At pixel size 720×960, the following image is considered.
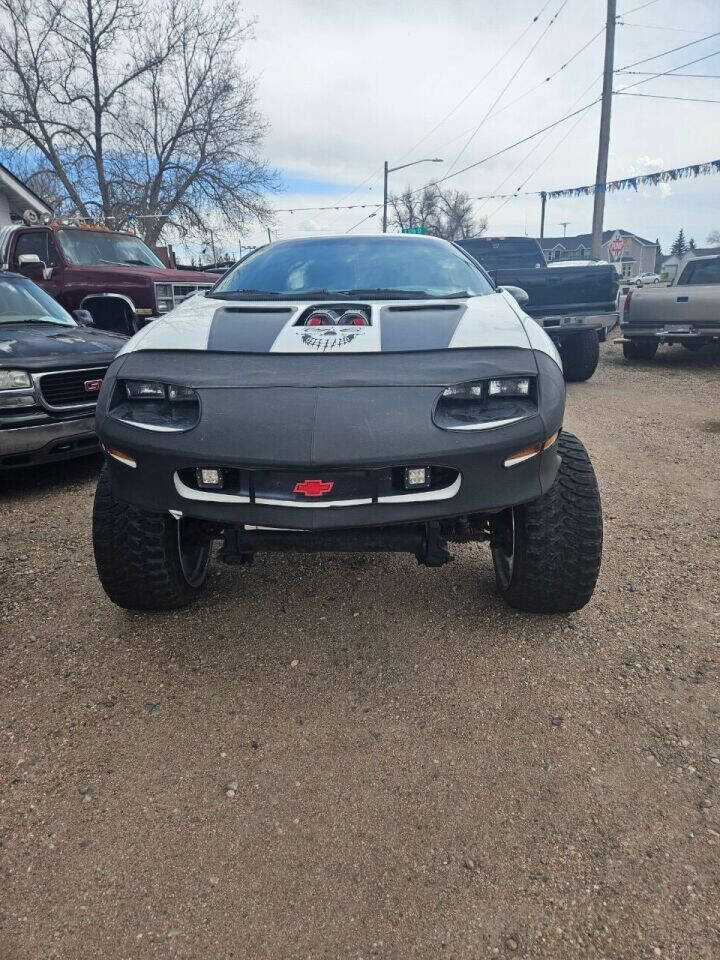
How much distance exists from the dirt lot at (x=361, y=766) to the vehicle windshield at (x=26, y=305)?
3032 mm

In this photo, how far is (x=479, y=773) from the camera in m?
1.82

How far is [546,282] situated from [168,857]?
329 inches

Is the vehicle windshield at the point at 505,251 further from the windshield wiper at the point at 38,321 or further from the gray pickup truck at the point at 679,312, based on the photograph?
the windshield wiper at the point at 38,321

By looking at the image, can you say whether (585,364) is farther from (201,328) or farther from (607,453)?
(201,328)

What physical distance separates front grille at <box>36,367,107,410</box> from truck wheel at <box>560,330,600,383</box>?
19.3ft

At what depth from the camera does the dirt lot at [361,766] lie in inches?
55.0

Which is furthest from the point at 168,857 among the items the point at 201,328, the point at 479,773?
the point at 201,328

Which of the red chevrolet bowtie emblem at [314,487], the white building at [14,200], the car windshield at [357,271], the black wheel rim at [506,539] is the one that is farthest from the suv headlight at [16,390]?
the white building at [14,200]

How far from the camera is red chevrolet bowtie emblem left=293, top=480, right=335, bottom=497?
6.19 feet

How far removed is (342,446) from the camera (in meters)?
1.82

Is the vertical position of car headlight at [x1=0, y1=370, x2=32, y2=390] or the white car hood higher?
the white car hood

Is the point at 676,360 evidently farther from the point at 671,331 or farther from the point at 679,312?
the point at 679,312

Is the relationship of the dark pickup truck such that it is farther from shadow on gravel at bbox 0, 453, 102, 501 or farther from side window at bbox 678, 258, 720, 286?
shadow on gravel at bbox 0, 453, 102, 501

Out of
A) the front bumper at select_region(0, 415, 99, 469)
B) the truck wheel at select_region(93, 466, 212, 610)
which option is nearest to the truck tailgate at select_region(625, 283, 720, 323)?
the front bumper at select_region(0, 415, 99, 469)
